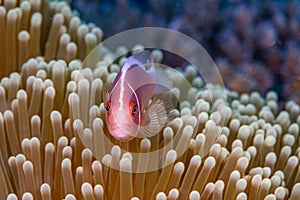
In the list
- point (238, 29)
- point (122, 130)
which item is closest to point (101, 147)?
point (122, 130)

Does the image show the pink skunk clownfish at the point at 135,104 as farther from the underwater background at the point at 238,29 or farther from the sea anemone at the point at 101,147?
the underwater background at the point at 238,29

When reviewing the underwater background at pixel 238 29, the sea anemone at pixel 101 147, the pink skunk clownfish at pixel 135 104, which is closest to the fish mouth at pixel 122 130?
the pink skunk clownfish at pixel 135 104

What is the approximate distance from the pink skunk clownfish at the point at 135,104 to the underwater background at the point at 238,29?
1111 millimetres

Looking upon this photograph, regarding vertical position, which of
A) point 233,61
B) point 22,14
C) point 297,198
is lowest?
point 297,198

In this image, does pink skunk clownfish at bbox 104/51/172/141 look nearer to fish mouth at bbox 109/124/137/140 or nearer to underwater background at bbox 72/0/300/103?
fish mouth at bbox 109/124/137/140

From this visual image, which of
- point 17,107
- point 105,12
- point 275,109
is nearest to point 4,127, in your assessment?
point 17,107

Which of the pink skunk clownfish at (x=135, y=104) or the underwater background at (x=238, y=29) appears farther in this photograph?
the underwater background at (x=238, y=29)

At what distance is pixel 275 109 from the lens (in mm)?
2201

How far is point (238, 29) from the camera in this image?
2.83 meters

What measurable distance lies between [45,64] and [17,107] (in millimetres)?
288

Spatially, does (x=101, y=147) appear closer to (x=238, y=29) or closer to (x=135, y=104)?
(x=135, y=104)

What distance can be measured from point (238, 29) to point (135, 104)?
1.66 metres

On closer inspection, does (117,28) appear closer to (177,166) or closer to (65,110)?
(65,110)

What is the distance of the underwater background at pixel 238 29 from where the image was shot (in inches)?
104
